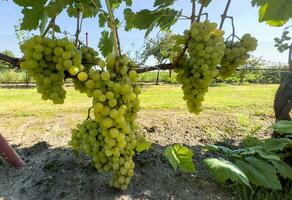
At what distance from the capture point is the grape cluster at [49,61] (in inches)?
51.7

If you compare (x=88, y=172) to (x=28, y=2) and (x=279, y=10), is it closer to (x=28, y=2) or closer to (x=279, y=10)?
(x=28, y=2)

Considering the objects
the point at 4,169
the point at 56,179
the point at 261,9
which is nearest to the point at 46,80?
the point at 261,9

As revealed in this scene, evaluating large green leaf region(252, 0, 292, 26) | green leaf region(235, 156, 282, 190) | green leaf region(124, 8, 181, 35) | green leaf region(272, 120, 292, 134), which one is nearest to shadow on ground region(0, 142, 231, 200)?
green leaf region(235, 156, 282, 190)

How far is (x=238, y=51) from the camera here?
1544 millimetres

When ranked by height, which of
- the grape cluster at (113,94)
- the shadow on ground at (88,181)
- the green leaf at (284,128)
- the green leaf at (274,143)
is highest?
the grape cluster at (113,94)

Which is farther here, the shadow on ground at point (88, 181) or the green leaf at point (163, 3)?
the shadow on ground at point (88, 181)

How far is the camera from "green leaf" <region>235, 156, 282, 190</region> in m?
2.58

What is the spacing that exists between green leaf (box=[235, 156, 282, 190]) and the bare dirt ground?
0.38 m

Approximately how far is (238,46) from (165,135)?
274cm

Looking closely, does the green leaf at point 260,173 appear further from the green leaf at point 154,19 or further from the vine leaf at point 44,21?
the vine leaf at point 44,21

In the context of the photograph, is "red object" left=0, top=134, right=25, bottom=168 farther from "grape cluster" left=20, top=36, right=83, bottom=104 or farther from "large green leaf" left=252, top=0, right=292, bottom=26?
"large green leaf" left=252, top=0, right=292, bottom=26

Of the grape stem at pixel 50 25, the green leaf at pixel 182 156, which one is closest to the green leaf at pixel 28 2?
the grape stem at pixel 50 25

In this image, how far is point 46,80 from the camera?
135 centimetres

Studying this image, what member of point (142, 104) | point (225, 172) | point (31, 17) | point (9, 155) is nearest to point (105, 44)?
point (31, 17)
